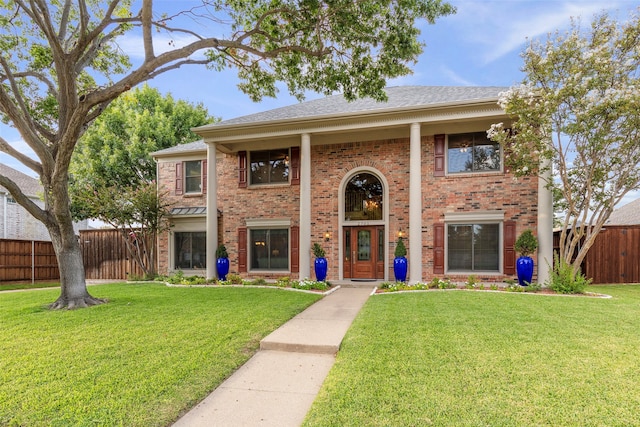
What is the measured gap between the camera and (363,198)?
1154 centimetres

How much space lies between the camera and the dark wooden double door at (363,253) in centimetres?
1118

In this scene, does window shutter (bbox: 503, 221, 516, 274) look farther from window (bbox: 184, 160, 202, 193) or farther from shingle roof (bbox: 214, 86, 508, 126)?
window (bbox: 184, 160, 202, 193)

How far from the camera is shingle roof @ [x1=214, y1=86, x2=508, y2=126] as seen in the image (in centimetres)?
1009

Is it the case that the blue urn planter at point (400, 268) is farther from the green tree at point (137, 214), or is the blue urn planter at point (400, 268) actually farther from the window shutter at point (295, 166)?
the green tree at point (137, 214)

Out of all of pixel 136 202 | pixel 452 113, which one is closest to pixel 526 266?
pixel 452 113

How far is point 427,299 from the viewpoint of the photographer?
7.38 metres

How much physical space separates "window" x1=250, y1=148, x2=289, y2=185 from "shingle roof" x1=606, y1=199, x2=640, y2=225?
17.7 metres

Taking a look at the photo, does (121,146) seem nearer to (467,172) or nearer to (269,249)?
(269,249)

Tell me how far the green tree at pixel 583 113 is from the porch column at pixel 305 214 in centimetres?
551

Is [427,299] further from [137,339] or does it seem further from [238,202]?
[238,202]

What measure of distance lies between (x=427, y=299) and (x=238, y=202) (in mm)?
8070

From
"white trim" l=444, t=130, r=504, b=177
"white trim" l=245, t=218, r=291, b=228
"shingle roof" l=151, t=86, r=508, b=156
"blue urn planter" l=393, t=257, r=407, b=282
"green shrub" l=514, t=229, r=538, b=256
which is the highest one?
"shingle roof" l=151, t=86, r=508, b=156

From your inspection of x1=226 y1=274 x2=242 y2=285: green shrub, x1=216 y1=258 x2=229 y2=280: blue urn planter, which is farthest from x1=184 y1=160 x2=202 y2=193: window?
x1=226 y1=274 x2=242 y2=285: green shrub

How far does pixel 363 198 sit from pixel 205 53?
6.57 metres
